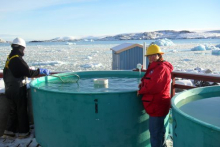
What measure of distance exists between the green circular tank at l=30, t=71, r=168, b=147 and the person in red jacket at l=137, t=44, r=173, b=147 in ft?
0.90

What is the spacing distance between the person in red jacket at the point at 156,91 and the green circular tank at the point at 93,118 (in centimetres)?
27

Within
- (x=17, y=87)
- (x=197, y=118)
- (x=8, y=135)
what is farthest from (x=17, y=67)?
(x=197, y=118)

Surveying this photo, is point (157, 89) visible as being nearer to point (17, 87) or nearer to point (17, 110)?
point (17, 87)

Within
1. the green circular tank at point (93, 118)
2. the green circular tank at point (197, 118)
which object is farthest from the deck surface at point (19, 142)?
the green circular tank at point (197, 118)

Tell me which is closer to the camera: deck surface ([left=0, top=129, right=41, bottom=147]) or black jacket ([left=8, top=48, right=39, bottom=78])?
black jacket ([left=8, top=48, right=39, bottom=78])

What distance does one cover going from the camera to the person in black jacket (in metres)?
4.30

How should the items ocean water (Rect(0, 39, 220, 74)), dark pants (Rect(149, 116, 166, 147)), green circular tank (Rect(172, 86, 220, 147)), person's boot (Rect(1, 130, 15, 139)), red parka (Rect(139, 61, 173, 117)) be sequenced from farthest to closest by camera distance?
ocean water (Rect(0, 39, 220, 74)) < person's boot (Rect(1, 130, 15, 139)) < dark pants (Rect(149, 116, 166, 147)) < red parka (Rect(139, 61, 173, 117)) < green circular tank (Rect(172, 86, 220, 147))

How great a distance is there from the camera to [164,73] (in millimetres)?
3252

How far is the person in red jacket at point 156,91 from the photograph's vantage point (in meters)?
3.23

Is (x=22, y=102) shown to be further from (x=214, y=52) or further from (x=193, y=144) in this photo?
(x=214, y=52)

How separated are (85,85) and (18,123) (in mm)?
1515

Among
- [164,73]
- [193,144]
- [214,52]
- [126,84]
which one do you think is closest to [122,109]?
[164,73]

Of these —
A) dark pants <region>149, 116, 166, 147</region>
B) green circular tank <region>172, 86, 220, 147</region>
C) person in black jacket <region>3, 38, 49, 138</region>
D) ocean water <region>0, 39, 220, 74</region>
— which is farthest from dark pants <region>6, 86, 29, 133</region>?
ocean water <region>0, 39, 220, 74</region>

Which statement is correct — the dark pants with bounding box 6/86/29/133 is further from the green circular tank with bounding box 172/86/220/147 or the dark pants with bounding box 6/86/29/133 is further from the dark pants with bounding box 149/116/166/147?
the green circular tank with bounding box 172/86/220/147
